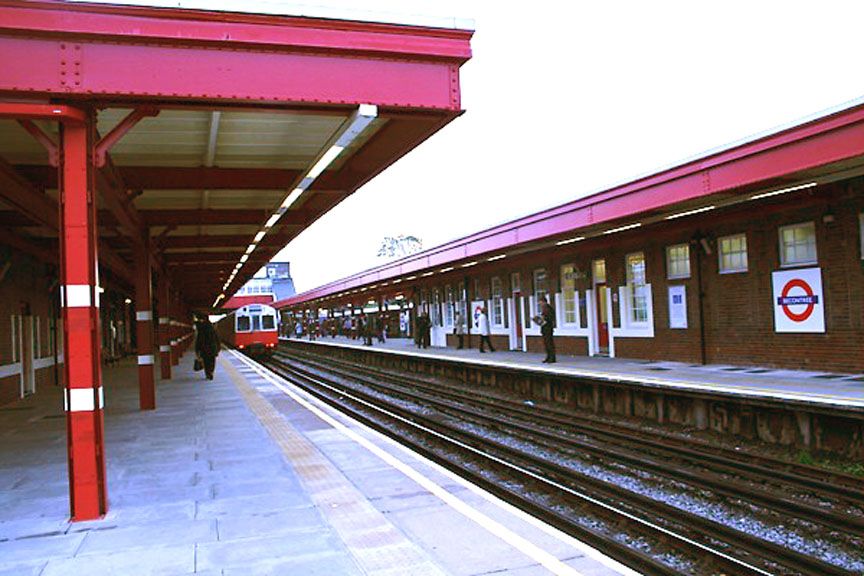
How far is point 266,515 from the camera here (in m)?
5.32

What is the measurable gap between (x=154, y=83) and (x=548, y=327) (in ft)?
41.7

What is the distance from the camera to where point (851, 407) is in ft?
27.4

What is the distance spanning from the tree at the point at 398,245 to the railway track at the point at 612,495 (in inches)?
3373

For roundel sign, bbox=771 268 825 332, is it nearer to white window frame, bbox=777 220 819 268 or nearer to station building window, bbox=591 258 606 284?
white window frame, bbox=777 220 819 268

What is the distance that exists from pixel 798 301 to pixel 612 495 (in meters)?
6.86

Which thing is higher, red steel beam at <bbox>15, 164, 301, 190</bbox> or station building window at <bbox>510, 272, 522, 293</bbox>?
red steel beam at <bbox>15, 164, 301, 190</bbox>

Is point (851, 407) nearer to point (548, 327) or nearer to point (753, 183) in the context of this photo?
point (753, 183)

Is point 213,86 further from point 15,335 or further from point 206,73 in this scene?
point 15,335

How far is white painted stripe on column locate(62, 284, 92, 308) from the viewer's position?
538 cm

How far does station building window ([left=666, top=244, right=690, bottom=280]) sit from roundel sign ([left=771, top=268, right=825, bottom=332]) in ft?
Answer: 8.19

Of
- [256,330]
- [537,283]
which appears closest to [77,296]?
[537,283]

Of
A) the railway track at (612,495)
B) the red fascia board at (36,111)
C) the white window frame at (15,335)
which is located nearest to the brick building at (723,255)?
the railway track at (612,495)

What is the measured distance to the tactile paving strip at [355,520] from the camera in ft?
13.8

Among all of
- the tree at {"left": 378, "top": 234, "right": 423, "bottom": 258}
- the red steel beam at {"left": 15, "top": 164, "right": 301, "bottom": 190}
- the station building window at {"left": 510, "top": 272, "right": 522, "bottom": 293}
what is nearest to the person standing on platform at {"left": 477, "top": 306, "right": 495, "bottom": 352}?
the station building window at {"left": 510, "top": 272, "right": 522, "bottom": 293}
